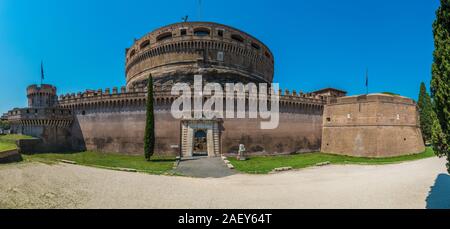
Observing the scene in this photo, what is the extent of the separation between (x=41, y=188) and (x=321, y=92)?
124 feet

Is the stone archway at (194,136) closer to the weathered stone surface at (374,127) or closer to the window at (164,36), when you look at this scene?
the weathered stone surface at (374,127)

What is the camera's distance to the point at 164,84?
33.4 meters

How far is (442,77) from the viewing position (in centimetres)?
834

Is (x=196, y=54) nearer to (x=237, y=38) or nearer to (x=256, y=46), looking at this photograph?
(x=237, y=38)

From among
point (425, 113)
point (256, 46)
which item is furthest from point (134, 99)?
point (425, 113)

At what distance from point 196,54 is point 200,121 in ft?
46.9

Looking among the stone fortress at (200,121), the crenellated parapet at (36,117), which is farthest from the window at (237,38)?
the crenellated parapet at (36,117)

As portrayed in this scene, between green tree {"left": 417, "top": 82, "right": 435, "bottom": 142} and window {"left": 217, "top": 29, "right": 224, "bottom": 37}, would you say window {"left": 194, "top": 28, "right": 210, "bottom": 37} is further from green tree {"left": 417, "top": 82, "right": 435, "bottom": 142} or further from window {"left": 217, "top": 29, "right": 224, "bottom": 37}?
green tree {"left": 417, "top": 82, "right": 435, "bottom": 142}

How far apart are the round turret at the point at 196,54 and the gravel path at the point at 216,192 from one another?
22897mm

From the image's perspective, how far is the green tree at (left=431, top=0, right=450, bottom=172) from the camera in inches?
317

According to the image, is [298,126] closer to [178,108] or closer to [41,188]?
[178,108]

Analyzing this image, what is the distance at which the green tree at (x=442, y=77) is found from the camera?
26.4ft
